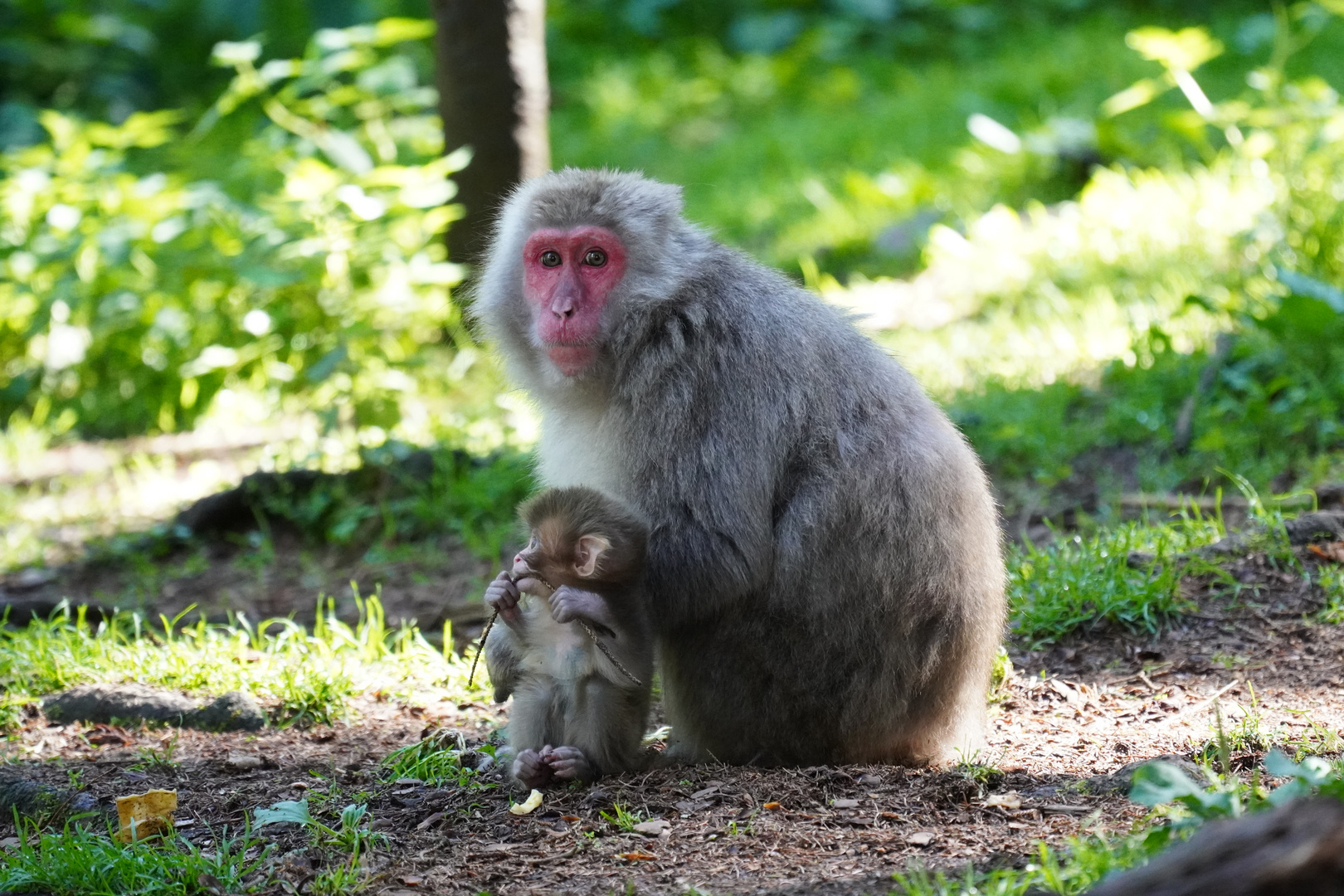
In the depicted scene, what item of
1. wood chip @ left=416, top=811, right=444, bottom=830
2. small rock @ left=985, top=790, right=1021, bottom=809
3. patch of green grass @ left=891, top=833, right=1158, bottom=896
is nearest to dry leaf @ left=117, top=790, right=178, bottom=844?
wood chip @ left=416, top=811, right=444, bottom=830

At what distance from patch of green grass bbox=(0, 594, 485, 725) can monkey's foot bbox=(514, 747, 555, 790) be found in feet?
3.28

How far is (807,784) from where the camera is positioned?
3.31 metres

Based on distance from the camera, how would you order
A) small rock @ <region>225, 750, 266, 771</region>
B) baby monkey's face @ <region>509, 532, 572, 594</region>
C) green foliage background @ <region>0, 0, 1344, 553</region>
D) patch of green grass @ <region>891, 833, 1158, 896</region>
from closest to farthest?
patch of green grass @ <region>891, 833, 1158, 896</region>
baby monkey's face @ <region>509, 532, 572, 594</region>
small rock @ <region>225, 750, 266, 771</region>
green foliage background @ <region>0, 0, 1344, 553</region>

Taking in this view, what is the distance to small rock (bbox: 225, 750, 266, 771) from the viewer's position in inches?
146

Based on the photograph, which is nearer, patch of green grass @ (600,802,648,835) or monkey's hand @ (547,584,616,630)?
patch of green grass @ (600,802,648,835)

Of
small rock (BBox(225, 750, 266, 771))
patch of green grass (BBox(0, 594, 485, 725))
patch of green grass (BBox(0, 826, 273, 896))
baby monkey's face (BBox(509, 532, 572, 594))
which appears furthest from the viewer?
patch of green grass (BBox(0, 594, 485, 725))

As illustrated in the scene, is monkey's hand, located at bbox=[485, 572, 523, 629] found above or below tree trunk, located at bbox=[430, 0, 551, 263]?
below

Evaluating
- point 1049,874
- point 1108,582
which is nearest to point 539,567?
point 1049,874

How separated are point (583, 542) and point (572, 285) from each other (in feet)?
2.57

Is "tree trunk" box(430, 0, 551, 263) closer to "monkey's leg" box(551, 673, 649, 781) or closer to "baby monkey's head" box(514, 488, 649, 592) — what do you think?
"baby monkey's head" box(514, 488, 649, 592)

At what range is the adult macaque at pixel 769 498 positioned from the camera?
135 inches

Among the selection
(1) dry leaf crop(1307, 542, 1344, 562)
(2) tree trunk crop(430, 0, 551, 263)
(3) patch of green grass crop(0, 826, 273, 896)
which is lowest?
(3) patch of green grass crop(0, 826, 273, 896)

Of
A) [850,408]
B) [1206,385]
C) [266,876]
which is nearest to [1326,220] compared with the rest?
[1206,385]

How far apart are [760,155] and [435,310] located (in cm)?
456
